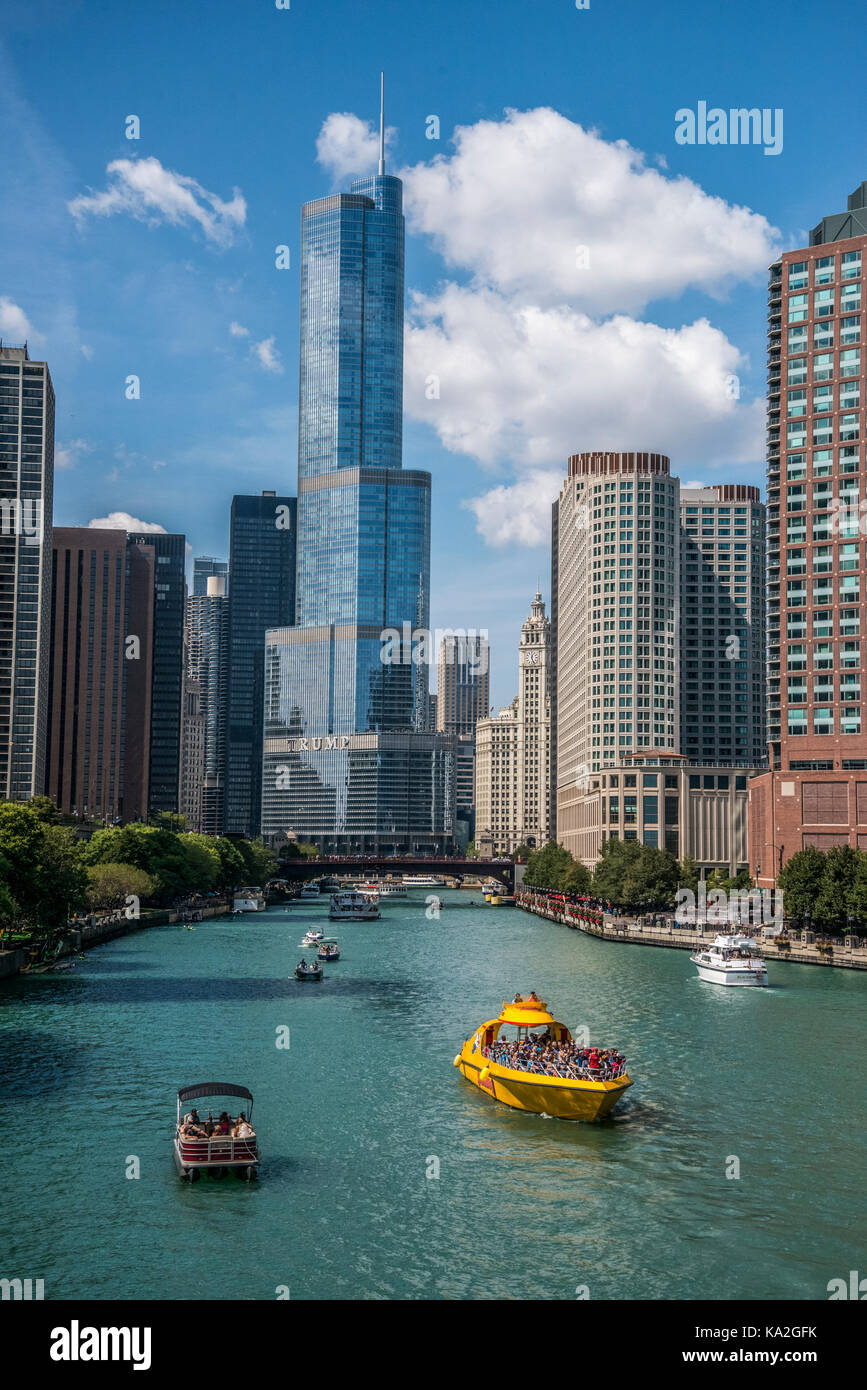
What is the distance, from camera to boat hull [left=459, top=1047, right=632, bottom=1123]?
5797cm

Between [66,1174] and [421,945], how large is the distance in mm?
111191

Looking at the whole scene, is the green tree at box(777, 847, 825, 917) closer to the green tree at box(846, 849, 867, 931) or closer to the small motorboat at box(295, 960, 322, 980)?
the green tree at box(846, 849, 867, 931)

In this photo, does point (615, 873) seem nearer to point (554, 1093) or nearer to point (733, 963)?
point (733, 963)

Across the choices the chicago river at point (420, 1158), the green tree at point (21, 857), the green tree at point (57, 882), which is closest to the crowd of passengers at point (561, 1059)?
the chicago river at point (420, 1158)

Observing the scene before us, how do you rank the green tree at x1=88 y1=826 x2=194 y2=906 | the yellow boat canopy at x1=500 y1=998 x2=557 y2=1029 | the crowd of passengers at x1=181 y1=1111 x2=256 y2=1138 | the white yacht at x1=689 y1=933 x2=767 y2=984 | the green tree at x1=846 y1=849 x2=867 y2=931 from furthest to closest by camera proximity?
the green tree at x1=88 y1=826 x2=194 y2=906, the green tree at x1=846 y1=849 x2=867 y2=931, the white yacht at x1=689 y1=933 x2=767 y2=984, the yellow boat canopy at x1=500 y1=998 x2=557 y2=1029, the crowd of passengers at x1=181 y1=1111 x2=256 y2=1138

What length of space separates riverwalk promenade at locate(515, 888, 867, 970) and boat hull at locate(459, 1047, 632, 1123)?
65.3m

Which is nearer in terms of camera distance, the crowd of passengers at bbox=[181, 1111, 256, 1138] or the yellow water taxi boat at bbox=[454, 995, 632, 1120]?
the crowd of passengers at bbox=[181, 1111, 256, 1138]

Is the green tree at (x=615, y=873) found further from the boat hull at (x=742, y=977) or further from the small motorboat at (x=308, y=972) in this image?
the small motorboat at (x=308, y=972)

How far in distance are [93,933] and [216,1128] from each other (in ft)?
323

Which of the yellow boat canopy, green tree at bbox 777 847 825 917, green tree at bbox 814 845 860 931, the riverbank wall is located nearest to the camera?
the yellow boat canopy

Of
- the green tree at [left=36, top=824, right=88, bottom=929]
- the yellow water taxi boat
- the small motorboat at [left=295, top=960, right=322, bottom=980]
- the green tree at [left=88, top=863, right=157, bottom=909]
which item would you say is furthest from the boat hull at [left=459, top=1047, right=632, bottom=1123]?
→ the green tree at [left=88, top=863, right=157, bottom=909]

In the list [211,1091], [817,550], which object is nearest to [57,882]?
[211,1091]
